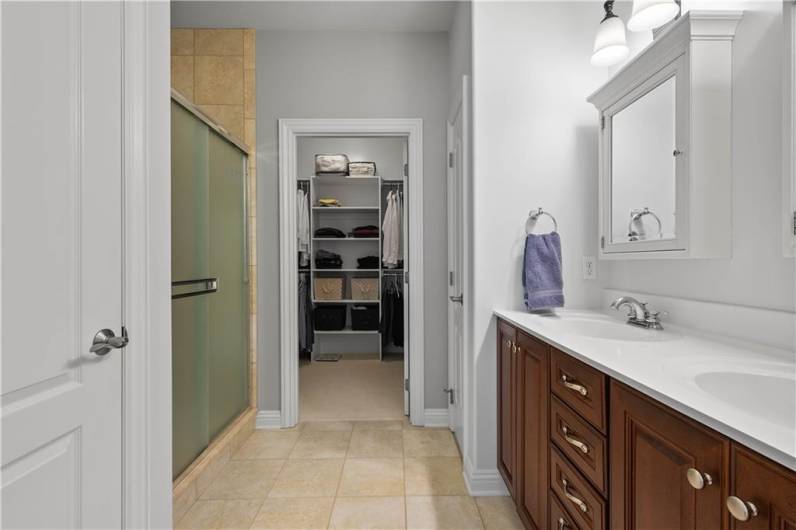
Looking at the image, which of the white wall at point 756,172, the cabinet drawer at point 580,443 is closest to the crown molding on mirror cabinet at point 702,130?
the white wall at point 756,172

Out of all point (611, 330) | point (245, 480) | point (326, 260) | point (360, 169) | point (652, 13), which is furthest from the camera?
point (326, 260)

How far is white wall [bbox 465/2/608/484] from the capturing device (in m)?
1.89

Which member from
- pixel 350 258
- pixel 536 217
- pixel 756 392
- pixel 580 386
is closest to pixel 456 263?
pixel 536 217

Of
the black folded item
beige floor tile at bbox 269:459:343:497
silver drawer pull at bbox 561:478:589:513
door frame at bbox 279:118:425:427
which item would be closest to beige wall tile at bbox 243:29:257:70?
door frame at bbox 279:118:425:427

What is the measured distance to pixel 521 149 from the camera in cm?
190

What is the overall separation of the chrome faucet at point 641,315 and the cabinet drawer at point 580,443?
0.51 m

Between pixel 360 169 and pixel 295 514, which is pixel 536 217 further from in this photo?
pixel 360 169

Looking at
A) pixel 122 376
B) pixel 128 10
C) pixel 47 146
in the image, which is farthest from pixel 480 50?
pixel 122 376

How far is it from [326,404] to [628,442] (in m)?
2.60

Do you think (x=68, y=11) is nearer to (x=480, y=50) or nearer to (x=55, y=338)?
(x=55, y=338)

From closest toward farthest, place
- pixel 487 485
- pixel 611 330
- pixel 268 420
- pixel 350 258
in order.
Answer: pixel 611 330 < pixel 487 485 < pixel 268 420 < pixel 350 258

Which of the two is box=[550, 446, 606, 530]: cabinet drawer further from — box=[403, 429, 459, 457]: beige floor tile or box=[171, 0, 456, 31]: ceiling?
box=[171, 0, 456, 31]: ceiling

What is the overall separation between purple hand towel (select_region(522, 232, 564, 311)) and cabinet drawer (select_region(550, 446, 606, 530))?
0.67 m

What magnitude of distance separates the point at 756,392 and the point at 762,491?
43 centimetres
